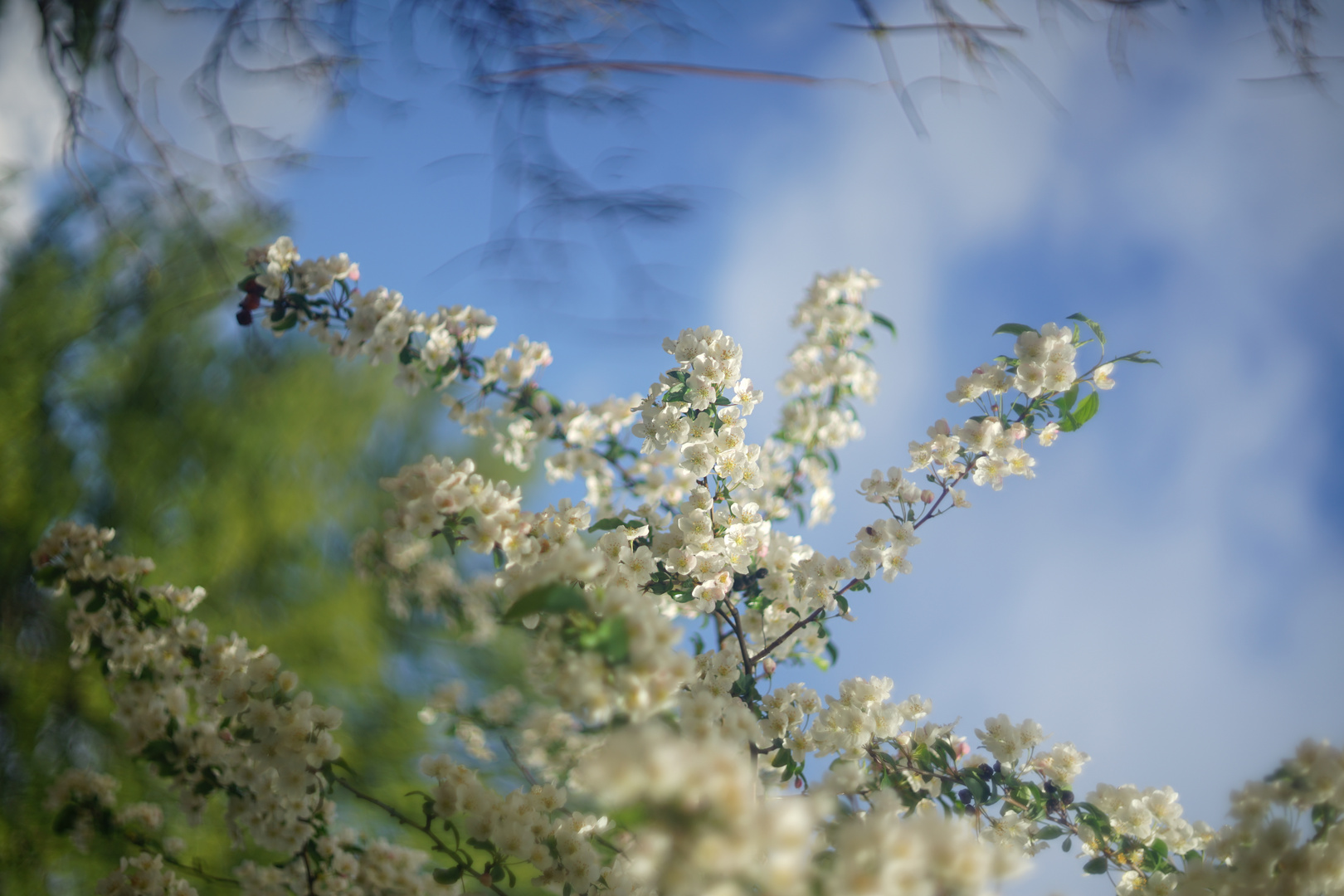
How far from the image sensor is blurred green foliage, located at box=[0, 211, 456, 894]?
3.78 metres

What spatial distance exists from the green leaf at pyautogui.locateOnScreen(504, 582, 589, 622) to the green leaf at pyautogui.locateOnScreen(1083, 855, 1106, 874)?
1.13 m

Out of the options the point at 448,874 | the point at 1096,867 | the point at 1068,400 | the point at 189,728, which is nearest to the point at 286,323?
the point at 189,728

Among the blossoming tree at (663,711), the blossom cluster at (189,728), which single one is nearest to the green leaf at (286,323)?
the blossoming tree at (663,711)

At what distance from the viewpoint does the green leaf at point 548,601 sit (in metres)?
0.65

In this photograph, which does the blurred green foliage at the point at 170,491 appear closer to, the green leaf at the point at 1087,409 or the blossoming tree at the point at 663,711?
the blossoming tree at the point at 663,711

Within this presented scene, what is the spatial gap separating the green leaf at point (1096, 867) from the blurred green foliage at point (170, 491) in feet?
12.8

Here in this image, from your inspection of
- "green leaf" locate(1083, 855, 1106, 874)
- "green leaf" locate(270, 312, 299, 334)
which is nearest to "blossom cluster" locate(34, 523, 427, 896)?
"green leaf" locate(270, 312, 299, 334)

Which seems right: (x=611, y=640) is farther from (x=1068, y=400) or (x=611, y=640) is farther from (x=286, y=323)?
(x=286, y=323)

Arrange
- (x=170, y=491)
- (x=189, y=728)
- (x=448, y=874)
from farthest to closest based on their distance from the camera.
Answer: (x=170, y=491), (x=189, y=728), (x=448, y=874)

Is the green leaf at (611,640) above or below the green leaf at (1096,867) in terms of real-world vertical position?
above

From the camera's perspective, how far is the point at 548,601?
0.65 m

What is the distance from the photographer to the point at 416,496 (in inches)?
39.8

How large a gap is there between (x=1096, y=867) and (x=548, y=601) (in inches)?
46.4

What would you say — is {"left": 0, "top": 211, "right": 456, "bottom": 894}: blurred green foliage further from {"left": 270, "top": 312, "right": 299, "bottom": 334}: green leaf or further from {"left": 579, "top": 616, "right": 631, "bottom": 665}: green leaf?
{"left": 579, "top": 616, "right": 631, "bottom": 665}: green leaf
